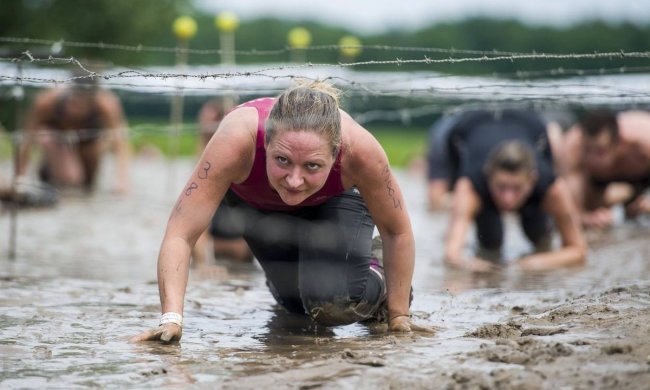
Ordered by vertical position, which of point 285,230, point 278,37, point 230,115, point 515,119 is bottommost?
point 285,230

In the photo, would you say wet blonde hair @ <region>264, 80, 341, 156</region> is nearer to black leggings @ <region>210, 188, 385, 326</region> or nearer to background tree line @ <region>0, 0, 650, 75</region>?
black leggings @ <region>210, 188, 385, 326</region>

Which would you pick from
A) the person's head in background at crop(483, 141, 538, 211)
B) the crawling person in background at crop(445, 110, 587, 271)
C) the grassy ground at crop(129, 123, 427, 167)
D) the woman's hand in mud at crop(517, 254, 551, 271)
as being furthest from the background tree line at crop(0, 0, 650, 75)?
the woman's hand in mud at crop(517, 254, 551, 271)

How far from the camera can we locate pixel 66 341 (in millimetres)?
4797

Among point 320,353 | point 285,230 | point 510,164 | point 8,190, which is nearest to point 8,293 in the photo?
point 285,230

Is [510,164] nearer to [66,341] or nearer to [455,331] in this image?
[455,331]

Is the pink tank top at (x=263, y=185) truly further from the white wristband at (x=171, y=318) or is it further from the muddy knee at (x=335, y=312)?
the white wristband at (x=171, y=318)

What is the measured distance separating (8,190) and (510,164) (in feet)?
18.5

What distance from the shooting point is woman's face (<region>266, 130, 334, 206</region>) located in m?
4.51

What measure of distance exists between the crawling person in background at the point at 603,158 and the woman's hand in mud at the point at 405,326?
582cm

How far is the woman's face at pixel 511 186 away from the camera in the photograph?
8.62 metres

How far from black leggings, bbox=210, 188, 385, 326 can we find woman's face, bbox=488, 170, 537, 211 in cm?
342

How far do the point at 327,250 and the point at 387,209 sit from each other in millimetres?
427

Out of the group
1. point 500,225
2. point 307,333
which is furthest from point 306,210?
point 500,225

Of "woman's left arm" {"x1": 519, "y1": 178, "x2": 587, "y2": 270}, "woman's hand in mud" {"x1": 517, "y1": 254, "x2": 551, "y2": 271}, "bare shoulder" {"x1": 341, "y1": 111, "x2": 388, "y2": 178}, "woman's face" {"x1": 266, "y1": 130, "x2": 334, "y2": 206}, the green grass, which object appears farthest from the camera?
the green grass
